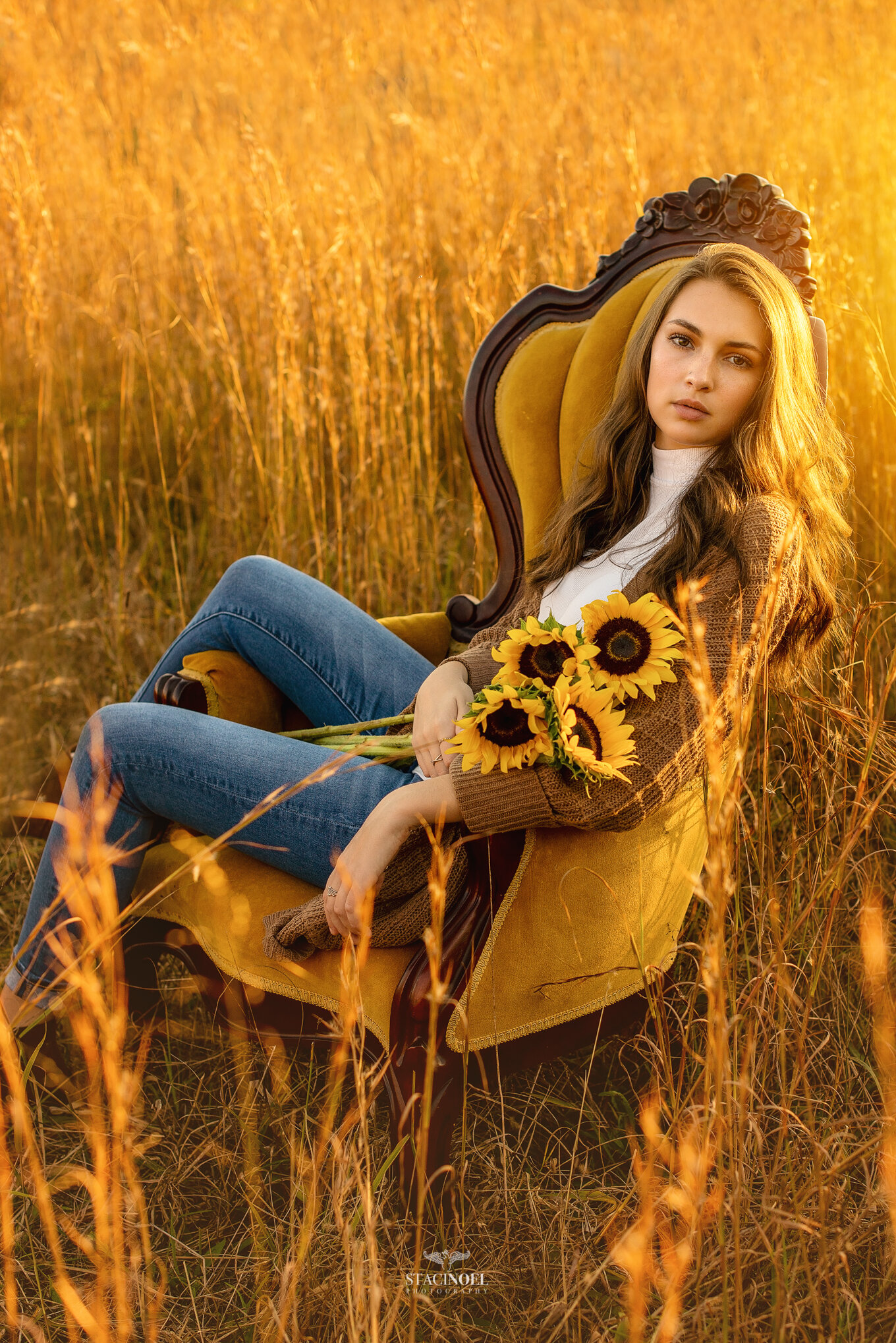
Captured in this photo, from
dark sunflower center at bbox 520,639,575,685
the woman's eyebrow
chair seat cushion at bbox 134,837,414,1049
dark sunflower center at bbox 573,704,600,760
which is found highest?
the woman's eyebrow

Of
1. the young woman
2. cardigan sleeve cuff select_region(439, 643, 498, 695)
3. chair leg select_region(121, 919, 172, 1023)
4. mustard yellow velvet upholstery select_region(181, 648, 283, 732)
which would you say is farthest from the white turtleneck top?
chair leg select_region(121, 919, 172, 1023)

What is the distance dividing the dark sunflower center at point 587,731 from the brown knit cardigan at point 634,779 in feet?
0.17

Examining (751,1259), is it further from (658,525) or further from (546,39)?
(546,39)

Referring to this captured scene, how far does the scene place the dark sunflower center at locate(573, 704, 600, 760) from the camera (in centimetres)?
110

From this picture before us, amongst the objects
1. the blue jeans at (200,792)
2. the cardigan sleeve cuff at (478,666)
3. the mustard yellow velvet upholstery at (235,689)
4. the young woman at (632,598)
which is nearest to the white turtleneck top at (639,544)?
the young woman at (632,598)

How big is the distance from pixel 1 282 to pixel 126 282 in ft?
1.20

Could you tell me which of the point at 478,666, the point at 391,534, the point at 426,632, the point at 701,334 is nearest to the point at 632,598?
the point at 478,666

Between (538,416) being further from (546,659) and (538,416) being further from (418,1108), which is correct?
(418,1108)

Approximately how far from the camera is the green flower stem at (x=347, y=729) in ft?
4.63

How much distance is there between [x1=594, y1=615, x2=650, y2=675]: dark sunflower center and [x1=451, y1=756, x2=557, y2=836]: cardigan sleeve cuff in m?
0.15

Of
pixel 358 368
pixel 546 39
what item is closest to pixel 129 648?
pixel 358 368

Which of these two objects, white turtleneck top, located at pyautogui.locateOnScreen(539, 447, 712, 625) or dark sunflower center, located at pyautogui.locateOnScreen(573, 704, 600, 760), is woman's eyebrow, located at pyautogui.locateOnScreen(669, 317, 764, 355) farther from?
dark sunflower center, located at pyautogui.locateOnScreen(573, 704, 600, 760)

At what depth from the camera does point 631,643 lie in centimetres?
114

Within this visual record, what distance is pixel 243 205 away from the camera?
10.1ft
